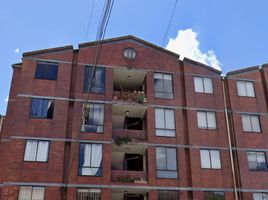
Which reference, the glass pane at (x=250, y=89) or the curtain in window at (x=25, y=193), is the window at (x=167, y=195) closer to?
the curtain in window at (x=25, y=193)

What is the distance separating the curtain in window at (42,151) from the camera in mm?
22016

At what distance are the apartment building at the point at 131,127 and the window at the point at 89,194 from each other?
66 millimetres

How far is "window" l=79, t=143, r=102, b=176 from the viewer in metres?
22.3

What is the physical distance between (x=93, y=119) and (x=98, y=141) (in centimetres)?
179

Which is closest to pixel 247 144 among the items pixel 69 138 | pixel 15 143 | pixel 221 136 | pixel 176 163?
pixel 221 136

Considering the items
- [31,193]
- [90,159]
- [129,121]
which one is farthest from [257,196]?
[31,193]

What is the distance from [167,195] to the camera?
2283 centimetres

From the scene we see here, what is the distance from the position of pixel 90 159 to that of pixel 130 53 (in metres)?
9.60

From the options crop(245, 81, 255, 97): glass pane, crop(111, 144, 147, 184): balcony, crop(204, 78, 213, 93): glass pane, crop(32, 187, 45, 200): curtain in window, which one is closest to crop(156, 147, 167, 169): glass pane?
crop(111, 144, 147, 184): balcony

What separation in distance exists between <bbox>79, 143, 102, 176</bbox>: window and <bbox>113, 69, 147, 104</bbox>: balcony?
439 centimetres

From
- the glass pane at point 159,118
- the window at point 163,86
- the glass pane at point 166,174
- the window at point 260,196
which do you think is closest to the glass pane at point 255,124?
the window at point 260,196

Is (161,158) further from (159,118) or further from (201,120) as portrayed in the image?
(201,120)

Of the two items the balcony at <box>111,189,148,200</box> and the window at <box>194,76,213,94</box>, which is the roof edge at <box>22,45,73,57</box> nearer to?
the window at <box>194,76,213,94</box>

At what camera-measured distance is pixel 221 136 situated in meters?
25.5
